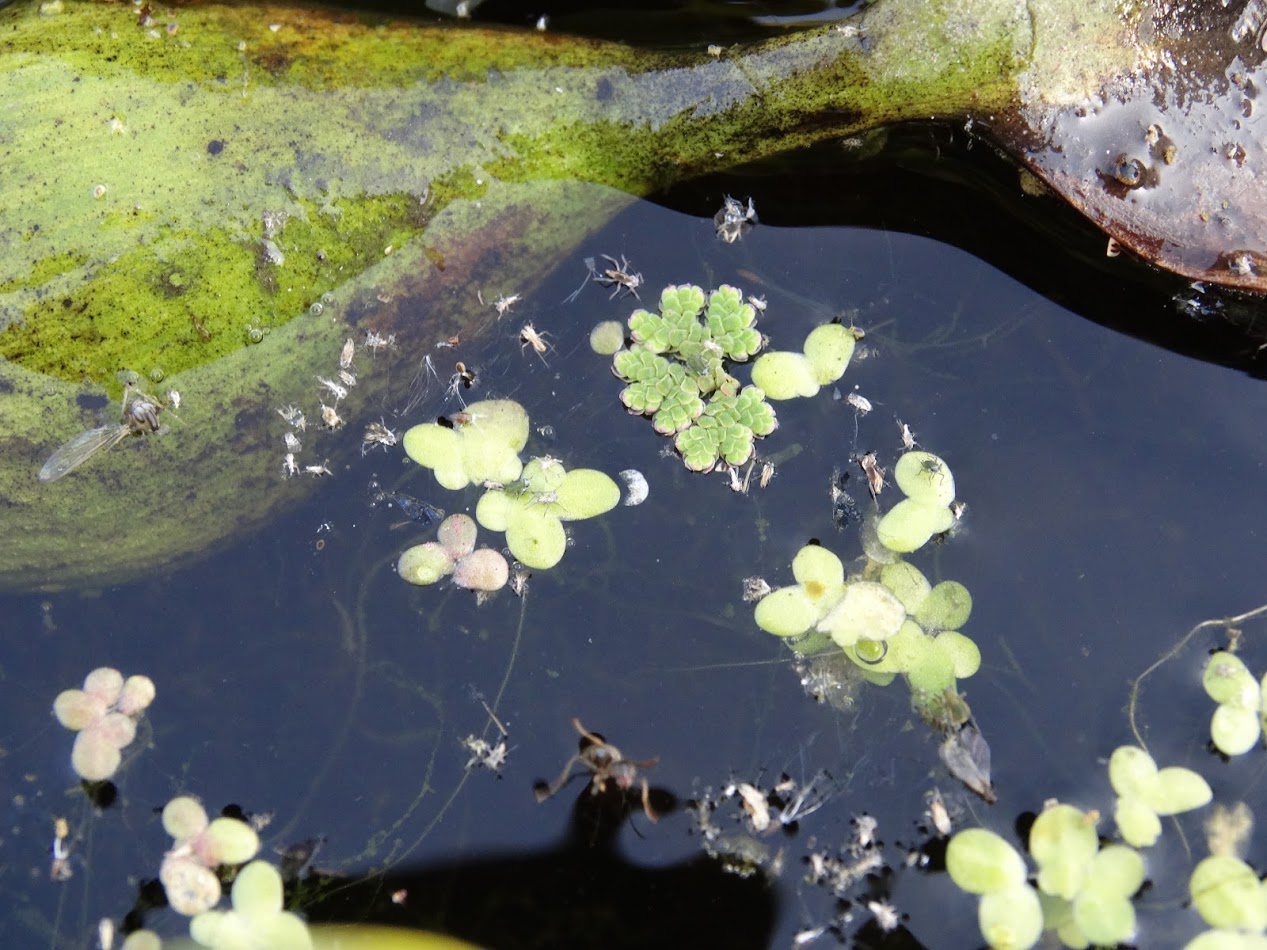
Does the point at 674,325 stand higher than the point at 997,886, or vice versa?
the point at 674,325

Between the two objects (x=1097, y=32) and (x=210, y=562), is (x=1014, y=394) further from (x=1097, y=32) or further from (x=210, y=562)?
(x=210, y=562)

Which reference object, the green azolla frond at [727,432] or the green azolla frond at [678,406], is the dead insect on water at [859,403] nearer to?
the green azolla frond at [727,432]

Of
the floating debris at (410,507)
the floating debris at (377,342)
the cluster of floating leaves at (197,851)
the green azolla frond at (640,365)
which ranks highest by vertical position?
the floating debris at (377,342)

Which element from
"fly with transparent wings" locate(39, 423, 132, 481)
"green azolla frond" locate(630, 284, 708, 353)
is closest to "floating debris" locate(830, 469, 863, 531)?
"green azolla frond" locate(630, 284, 708, 353)

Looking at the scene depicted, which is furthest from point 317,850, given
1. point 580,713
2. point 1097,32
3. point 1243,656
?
point 1097,32

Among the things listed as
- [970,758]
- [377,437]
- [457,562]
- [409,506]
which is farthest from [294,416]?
[970,758]

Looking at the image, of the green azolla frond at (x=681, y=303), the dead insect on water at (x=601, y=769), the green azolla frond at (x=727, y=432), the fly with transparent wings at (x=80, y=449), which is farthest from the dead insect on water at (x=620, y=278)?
the fly with transparent wings at (x=80, y=449)

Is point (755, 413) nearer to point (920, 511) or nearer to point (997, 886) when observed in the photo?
point (920, 511)
